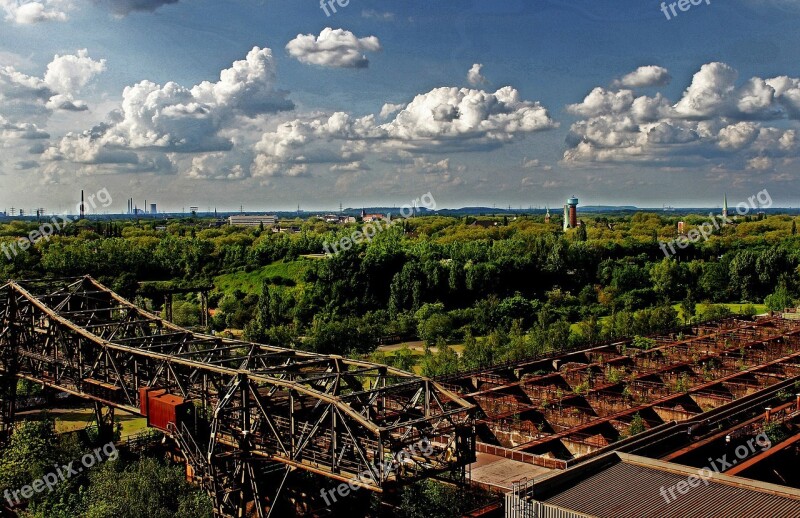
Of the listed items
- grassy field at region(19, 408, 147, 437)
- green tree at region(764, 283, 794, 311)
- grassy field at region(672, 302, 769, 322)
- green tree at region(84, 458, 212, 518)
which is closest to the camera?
green tree at region(84, 458, 212, 518)

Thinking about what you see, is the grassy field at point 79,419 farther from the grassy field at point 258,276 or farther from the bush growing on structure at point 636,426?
the grassy field at point 258,276

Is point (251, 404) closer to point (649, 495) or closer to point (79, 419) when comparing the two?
point (649, 495)

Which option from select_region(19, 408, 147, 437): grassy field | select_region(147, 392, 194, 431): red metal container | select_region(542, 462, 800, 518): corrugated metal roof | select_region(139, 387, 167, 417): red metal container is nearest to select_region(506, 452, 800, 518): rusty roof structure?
select_region(542, 462, 800, 518): corrugated metal roof

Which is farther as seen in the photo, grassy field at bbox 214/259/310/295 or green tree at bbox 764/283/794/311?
grassy field at bbox 214/259/310/295

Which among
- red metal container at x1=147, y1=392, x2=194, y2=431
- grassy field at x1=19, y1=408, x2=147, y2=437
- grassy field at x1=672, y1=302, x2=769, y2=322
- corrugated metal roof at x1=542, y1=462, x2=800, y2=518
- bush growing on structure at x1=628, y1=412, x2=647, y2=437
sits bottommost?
grassy field at x1=19, y1=408, x2=147, y2=437

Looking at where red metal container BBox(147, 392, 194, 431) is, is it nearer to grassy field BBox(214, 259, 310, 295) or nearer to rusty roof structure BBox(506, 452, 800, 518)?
rusty roof structure BBox(506, 452, 800, 518)

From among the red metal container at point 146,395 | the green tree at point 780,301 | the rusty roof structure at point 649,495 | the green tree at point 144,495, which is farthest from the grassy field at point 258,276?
the rusty roof structure at point 649,495

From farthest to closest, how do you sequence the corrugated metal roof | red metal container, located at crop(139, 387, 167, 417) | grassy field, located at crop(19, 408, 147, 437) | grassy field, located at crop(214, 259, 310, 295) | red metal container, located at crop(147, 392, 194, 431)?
grassy field, located at crop(214, 259, 310, 295)
grassy field, located at crop(19, 408, 147, 437)
red metal container, located at crop(139, 387, 167, 417)
red metal container, located at crop(147, 392, 194, 431)
the corrugated metal roof

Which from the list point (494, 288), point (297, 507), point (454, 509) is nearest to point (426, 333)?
point (494, 288)
